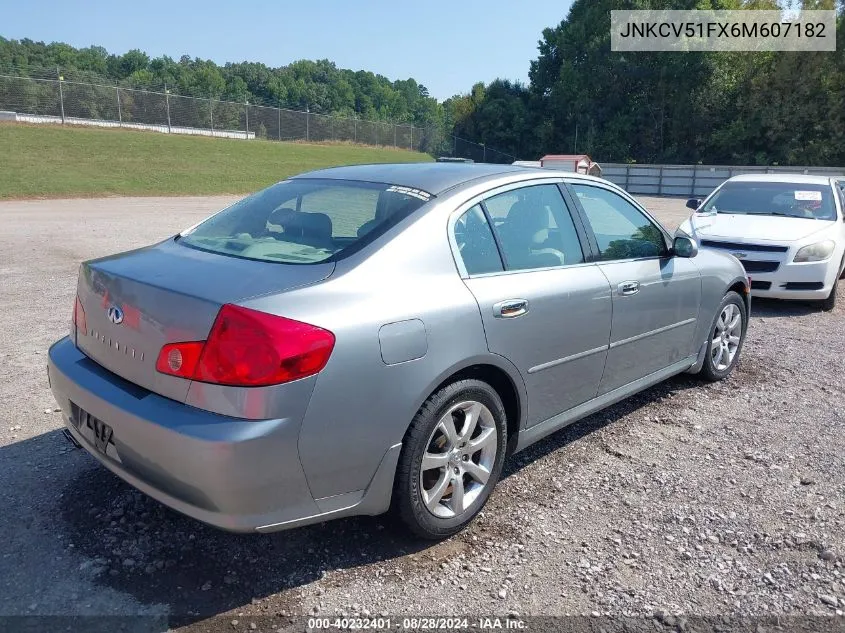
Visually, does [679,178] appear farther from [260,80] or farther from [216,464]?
[260,80]

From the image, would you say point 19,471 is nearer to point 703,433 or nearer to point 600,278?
point 600,278

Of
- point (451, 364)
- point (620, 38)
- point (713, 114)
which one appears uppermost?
point (620, 38)

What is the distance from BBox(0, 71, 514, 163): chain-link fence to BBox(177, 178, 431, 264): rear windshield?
35729 mm

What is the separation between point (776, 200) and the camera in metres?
8.76

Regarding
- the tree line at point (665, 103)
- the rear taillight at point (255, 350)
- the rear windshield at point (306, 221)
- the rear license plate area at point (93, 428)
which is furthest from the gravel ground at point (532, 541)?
the tree line at point (665, 103)

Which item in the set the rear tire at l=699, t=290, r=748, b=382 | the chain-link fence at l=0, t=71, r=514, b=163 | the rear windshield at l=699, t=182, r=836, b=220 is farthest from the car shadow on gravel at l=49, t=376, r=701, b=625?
the chain-link fence at l=0, t=71, r=514, b=163

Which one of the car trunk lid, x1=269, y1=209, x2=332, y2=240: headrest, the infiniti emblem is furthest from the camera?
x1=269, y1=209, x2=332, y2=240: headrest

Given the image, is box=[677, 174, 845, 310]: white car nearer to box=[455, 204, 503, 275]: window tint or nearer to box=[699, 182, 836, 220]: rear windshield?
box=[699, 182, 836, 220]: rear windshield

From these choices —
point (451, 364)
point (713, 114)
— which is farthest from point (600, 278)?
point (713, 114)

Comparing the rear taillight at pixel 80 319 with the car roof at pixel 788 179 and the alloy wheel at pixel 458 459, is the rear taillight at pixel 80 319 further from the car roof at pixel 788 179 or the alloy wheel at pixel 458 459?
the car roof at pixel 788 179

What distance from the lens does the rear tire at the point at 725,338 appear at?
492 cm

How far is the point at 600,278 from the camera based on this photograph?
360 centimetres

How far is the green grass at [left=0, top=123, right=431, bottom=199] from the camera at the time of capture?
24.3 metres

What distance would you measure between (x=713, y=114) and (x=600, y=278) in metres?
51.8
